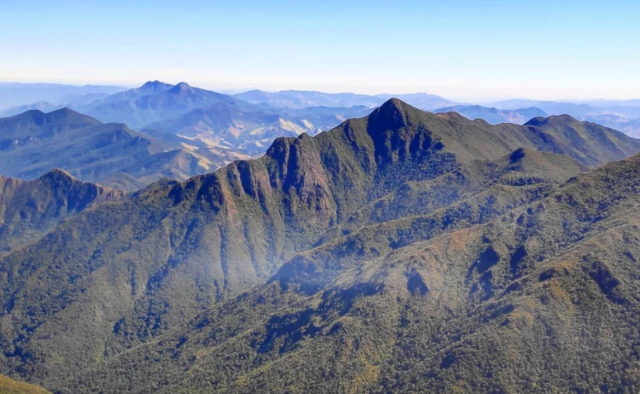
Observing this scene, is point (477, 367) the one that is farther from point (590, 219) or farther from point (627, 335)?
point (590, 219)

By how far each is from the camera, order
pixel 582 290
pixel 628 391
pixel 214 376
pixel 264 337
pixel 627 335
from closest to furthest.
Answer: pixel 628 391
pixel 627 335
pixel 582 290
pixel 214 376
pixel 264 337

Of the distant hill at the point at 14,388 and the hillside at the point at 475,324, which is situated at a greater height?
the hillside at the point at 475,324

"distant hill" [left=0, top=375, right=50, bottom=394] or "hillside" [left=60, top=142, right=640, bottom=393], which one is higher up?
"hillside" [left=60, top=142, right=640, bottom=393]

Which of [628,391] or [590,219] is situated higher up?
[590,219]

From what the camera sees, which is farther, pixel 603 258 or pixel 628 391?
pixel 603 258

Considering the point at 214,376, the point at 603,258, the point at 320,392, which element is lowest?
the point at 214,376

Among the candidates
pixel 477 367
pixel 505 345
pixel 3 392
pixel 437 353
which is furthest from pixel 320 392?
pixel 3 392

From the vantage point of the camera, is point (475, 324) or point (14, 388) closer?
point (475, 324)

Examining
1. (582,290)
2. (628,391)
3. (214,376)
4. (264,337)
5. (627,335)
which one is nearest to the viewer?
(628,391)

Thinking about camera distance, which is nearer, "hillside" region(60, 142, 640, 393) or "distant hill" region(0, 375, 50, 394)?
"hillside" region(60, 142, 640, 393)

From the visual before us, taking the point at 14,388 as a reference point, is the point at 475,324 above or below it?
above

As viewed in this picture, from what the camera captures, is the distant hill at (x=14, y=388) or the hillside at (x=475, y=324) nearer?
the hillside at (x=475, y=324)
